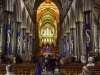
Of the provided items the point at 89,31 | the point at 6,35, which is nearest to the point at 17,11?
the point at 6,35

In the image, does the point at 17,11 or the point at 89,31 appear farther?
the point at 17,11

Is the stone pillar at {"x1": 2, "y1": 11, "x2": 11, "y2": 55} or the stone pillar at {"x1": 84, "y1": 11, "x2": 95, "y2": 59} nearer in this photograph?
the stone pillar at {"x1": 84, "y1": 11, "x2": 95, "y2": 59}

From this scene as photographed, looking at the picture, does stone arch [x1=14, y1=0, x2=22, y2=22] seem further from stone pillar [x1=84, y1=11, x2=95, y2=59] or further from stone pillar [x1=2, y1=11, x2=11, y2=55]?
stone pillar [x1=84, y1=11, x2=95, y2=59]

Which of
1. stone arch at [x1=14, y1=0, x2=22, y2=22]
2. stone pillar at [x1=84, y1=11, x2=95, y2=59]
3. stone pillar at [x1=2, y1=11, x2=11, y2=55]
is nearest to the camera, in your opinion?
stone pillar at [x1=84, y1=11, x2=95, y2=59]

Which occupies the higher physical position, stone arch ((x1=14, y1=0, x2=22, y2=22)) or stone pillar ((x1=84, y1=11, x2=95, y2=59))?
stone arch ((x1=14, y1=0, x2=22, y2=22))

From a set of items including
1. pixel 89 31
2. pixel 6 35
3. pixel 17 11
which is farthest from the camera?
pixel 17 11

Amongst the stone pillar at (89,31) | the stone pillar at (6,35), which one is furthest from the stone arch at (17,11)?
the stone pillar at (89,31)

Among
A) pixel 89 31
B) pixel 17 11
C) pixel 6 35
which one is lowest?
pixel 6 35

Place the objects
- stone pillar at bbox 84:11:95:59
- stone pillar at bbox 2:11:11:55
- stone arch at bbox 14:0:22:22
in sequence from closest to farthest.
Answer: stone pillar at bbox 84:11:95:59, stone pillar at bbox 2:11:11:55, stone arch at bbox 14:0:22:22

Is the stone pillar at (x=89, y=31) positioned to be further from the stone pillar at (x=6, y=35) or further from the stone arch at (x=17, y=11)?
the stone arch at (x=17, y=11)

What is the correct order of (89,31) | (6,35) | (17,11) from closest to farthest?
(89,31) → (6,35) → (17,11)

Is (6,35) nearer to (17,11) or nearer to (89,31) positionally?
(17,11)

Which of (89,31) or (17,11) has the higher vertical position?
(17,11)

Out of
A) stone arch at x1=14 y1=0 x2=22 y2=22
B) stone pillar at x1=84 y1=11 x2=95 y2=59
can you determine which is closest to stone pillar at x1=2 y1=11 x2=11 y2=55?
stone arch at x1=14 y1=0 x2=22 y2=22
